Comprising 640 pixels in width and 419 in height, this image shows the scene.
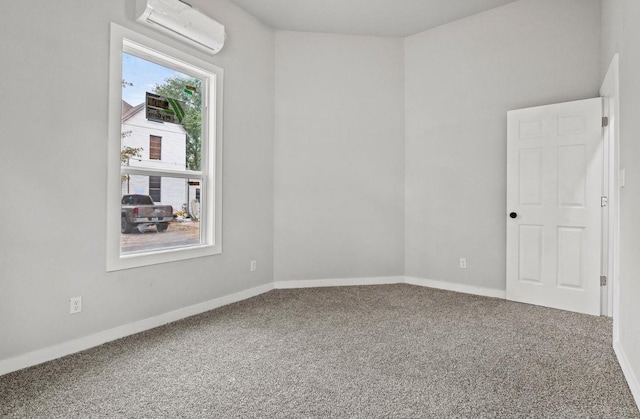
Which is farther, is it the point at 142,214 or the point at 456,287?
the point at 456,287

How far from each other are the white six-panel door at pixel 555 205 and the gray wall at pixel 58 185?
3.31m

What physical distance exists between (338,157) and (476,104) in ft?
5.43

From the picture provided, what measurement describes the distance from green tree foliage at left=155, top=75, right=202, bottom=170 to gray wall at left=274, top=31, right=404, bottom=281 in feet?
3.50

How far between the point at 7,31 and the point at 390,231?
3.87 meters

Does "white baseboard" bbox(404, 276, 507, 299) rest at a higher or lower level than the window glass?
lower

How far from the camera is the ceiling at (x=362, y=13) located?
3740 millimetres

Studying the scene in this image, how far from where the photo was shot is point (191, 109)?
341 cm

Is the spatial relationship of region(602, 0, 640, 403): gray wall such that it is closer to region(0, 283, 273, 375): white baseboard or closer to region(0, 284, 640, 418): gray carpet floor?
region(0, 284, 640, 418): gray carpet floor

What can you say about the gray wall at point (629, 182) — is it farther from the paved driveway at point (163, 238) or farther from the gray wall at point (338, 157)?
the paved driveway at point (163, 238)

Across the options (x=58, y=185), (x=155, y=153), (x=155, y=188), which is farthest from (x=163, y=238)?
(x=58, y=185)

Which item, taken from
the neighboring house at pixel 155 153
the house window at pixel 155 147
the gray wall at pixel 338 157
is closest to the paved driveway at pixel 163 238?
the neighboring house at pixel 155 153

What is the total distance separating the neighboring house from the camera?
2865 mm

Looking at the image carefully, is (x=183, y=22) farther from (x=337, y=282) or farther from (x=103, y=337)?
(x=337, y=282)

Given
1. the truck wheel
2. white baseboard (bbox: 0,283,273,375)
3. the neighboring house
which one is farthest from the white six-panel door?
the truck wheel
